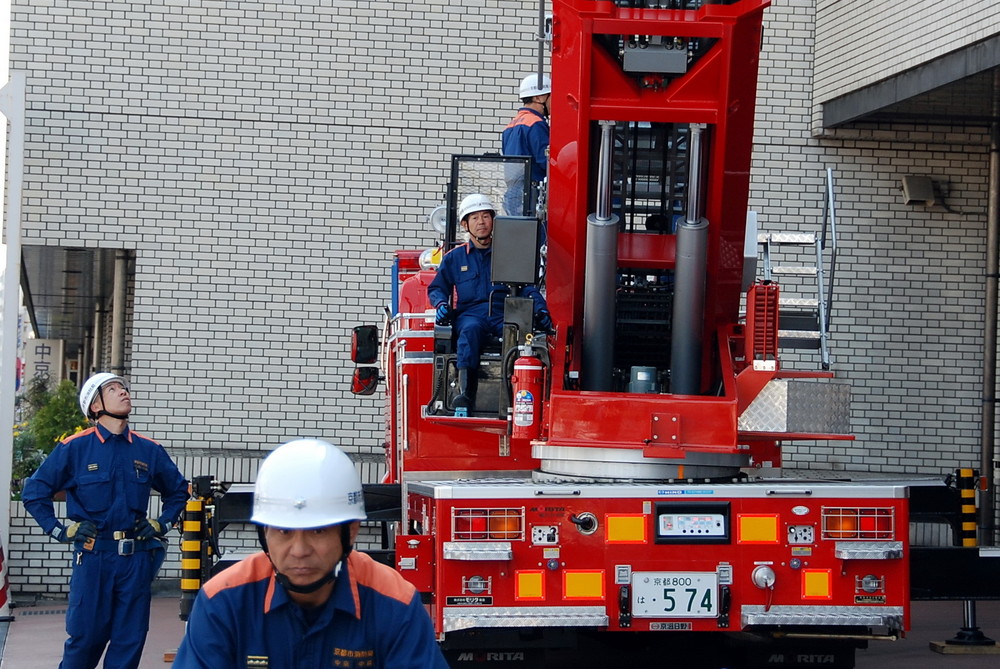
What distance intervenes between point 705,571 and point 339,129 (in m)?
7.04

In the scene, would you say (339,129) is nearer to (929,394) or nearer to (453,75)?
(453,75)

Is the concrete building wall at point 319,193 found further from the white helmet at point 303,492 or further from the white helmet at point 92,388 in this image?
the white helmet at point 303,492

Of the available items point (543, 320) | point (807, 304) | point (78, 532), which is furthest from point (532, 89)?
point (78, 532)

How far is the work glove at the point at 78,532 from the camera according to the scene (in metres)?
7.30

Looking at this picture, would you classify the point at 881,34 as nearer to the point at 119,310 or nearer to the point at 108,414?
the point at 108,414

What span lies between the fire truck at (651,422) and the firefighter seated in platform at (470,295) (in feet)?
0.25

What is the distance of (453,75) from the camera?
12.2m

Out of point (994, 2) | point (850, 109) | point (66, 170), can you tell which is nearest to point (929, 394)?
point (850, 109)

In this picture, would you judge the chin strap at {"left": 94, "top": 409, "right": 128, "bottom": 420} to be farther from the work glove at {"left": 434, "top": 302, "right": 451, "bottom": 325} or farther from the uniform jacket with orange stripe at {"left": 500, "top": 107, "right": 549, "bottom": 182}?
the uniform jacket with orange stripe at {"left": 500, "top": 107, "right": 549, "bottom": 182}

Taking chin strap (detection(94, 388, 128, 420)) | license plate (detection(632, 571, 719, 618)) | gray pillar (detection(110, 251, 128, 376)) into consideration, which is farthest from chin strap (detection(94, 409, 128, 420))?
gray pillar (detection(110, 251, 128, 376))

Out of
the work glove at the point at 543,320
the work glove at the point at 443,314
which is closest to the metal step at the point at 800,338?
the work glove at the point at 543,320

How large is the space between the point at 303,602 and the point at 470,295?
4262mm

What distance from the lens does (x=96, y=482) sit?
752 cm

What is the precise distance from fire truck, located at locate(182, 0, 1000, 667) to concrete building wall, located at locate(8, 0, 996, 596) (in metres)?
4.94
